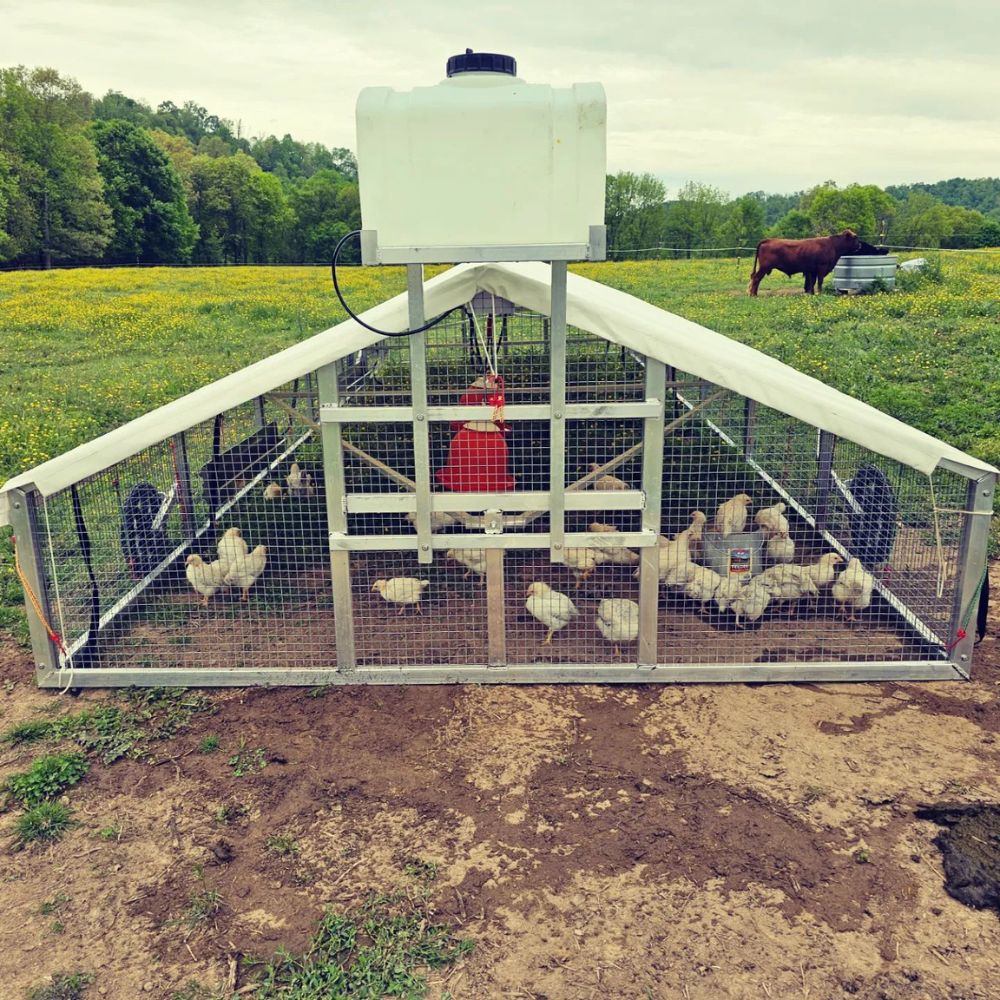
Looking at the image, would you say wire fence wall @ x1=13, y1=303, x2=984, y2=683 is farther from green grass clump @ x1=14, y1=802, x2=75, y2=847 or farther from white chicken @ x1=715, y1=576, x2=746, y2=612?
green grass clump @ x1=14, y1=802, x2=75, y2=847

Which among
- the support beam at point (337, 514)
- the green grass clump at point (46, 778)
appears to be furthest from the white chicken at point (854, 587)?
the green grass clump at point (46, 778)

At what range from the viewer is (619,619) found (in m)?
5.50

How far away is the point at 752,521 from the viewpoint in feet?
23.2

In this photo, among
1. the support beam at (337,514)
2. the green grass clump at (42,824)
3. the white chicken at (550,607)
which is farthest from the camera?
the white chicken at (550,607)

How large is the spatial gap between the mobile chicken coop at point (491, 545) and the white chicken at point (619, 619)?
0.14 feet

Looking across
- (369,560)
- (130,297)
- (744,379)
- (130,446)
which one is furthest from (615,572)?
(130,297)

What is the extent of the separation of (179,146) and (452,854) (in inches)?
3328

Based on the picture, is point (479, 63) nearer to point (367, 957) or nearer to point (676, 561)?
point (676, 561)

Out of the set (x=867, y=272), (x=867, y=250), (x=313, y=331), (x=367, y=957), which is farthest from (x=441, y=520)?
(x=867, y=250)

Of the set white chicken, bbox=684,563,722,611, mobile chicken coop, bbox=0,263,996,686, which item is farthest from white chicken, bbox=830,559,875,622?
white chicken, bbox=684,563,722,611

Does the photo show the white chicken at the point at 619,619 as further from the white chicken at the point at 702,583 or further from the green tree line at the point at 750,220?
the green tree line at the point at 750,220

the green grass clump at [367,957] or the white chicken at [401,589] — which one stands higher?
the white chicken at [401,589]

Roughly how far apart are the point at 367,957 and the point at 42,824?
1.83m

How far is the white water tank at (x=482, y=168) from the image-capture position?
4.14m
